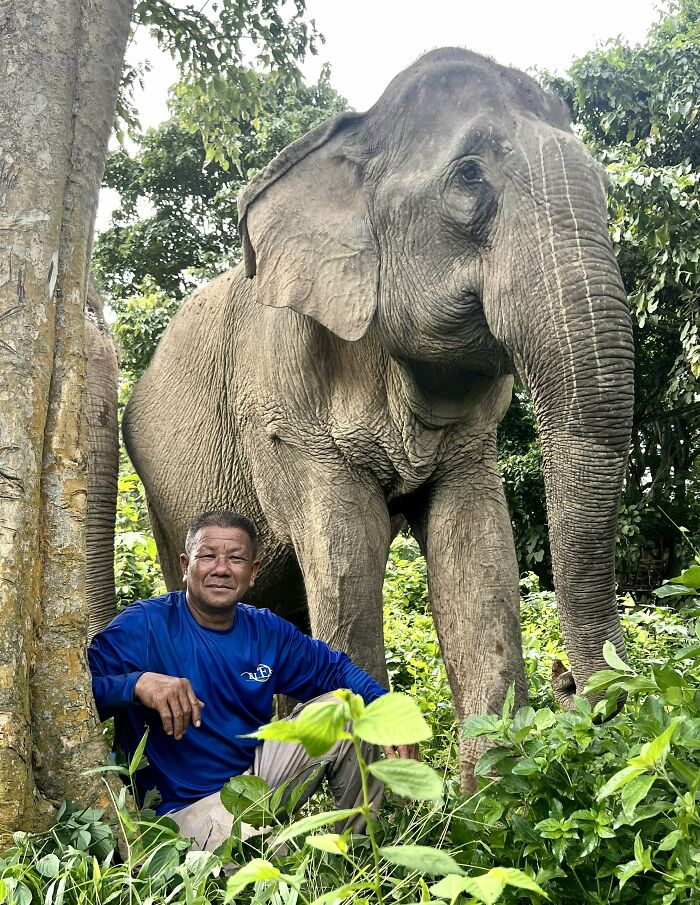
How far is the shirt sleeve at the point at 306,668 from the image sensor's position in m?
3.12

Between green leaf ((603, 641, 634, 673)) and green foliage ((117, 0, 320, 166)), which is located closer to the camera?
green leaf ((603, 641, 634, 673))

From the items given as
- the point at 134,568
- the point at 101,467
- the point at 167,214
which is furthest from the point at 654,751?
the point at 167,214

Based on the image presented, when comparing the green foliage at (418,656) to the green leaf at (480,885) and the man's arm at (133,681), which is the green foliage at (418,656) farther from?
the green leaf at (480,885)

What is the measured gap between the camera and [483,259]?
3262 mm

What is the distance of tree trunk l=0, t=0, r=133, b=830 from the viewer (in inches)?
99.9

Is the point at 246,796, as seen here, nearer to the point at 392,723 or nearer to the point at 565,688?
the point at 392,723

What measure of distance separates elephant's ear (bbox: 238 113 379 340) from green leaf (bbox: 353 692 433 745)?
2.20 metres

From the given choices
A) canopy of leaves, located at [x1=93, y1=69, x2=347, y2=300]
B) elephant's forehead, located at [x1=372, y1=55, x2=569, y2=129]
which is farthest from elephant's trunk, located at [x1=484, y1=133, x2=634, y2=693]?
canopy of leaves, located at [x1=93, y1=69, x2=347, y2=300]

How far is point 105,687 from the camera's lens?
2.79 m

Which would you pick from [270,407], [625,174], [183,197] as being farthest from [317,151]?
[183,197]

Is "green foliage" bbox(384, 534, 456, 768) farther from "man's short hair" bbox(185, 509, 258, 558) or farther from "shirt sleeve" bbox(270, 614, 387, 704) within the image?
"man's short hair" bbox(185, 509, 258, 558)

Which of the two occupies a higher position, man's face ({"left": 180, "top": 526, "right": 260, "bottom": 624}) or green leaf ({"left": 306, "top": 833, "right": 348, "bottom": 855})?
man's face ({"left": 180, "top": 526, "right": 260, "bottom": 624})

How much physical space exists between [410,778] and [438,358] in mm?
2139

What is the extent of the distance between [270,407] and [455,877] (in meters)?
2.66
